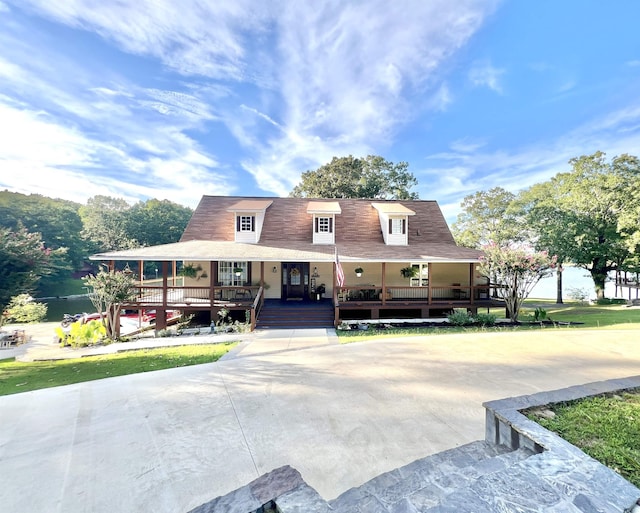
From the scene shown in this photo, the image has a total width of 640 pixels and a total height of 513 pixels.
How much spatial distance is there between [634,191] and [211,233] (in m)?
29.5

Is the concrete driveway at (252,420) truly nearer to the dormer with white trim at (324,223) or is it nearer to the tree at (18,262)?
the tree at (18,262)

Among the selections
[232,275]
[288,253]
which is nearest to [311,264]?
[288,253]

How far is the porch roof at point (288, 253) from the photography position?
1275 cm

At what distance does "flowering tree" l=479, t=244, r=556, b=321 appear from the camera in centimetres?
1264

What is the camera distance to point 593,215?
2167 centimetres

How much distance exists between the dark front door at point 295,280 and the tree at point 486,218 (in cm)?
1840

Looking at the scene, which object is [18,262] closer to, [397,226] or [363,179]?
[397,226]

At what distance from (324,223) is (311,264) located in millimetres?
2724

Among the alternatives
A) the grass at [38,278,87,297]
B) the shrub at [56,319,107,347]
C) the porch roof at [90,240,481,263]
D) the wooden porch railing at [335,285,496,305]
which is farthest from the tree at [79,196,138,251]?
the wooden porch railing at [335,285,496,305]

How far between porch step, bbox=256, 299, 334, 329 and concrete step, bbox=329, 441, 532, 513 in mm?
10033

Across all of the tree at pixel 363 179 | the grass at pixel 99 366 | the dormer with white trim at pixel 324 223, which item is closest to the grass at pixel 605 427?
the grass at pixel 99 366

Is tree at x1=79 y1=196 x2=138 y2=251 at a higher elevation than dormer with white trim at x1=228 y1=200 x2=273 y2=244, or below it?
higher

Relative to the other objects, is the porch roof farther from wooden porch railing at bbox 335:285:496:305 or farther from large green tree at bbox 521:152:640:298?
large green tree at bbox 521:152:640:298

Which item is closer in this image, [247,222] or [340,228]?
[247,222]
